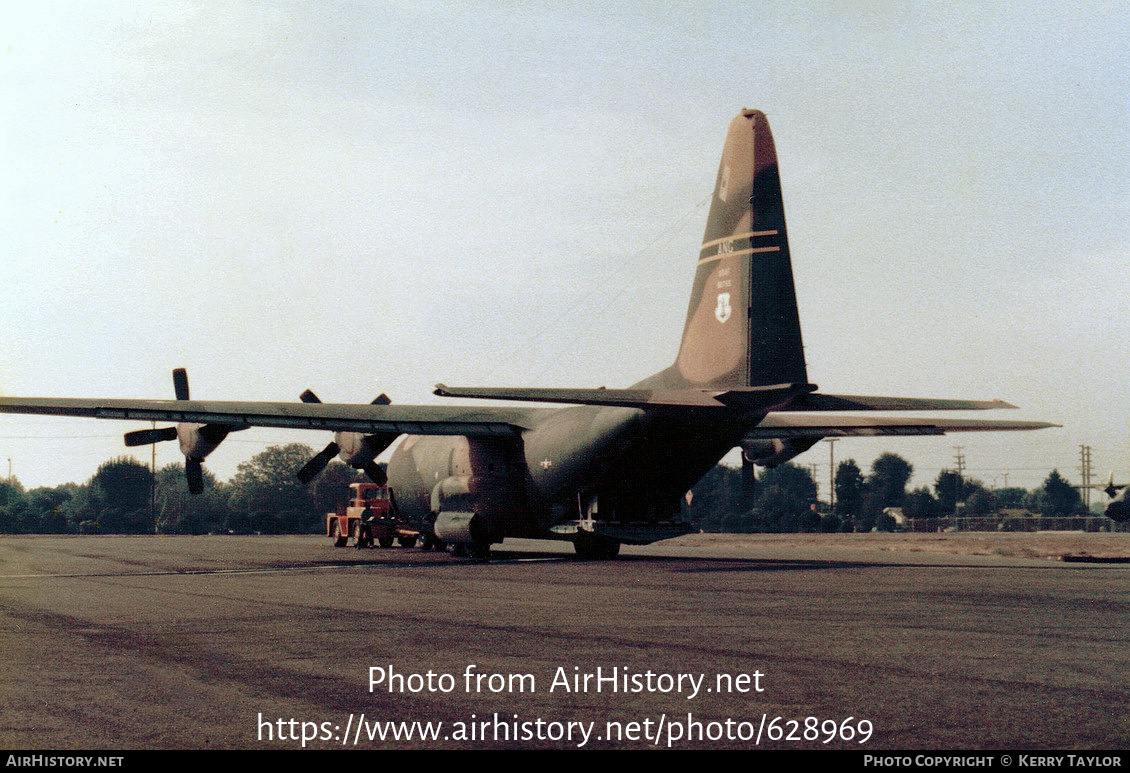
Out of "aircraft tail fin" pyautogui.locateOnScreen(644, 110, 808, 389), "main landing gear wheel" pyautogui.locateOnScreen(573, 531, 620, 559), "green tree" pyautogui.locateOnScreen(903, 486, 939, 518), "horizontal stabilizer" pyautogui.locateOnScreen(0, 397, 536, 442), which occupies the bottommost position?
"green tree" pyautogui.locateOnScreen(903, 486, 939, 518)

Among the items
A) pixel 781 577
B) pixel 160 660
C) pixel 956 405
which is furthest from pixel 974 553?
pixel 160 660

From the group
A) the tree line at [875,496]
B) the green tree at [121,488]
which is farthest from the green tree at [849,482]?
the green tree at [121,488]

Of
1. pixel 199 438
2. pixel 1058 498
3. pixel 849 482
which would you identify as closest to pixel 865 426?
pixel 199 438

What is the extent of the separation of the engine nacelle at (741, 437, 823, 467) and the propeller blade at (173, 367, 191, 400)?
724 inches

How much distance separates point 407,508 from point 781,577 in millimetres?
19149

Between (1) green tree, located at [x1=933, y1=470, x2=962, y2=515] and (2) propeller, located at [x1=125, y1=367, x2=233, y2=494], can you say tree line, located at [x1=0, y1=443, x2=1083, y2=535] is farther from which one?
(2) propeller, located at [x1=125, y1=367, x2=233, y2=494]

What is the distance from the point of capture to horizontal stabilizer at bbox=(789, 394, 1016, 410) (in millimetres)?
24922

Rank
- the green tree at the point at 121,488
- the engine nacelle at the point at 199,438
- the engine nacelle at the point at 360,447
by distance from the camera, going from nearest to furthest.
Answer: the engine nacelle at the point at 199,438
the engine nacelle at the point at 360,447
the green tree at the point at 121,488

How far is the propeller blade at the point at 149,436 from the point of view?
3206cm

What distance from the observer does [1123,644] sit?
11516mm

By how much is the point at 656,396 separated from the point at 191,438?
1553 cm

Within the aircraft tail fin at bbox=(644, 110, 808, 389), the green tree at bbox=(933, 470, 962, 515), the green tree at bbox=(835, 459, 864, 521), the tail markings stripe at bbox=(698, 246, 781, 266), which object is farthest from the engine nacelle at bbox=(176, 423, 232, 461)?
the green tree at bbox=(933, 470, 962, 515)

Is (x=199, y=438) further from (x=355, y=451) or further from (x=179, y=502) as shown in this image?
(x=179, y=502)

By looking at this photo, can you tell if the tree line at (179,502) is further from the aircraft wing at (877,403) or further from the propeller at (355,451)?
the aircraft wing at (877,403)
